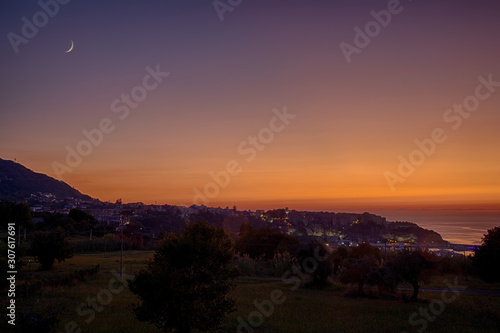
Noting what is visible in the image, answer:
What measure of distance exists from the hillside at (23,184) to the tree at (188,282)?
72.9 metres

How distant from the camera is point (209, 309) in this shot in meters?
9.09

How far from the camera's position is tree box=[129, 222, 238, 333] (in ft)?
28.9

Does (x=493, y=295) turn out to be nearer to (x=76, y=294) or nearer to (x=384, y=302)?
(x=384, y=302)

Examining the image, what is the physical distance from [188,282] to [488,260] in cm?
1722

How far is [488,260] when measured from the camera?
19516 mm

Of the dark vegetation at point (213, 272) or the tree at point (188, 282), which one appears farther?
the dark vegetation at point (213, 272)

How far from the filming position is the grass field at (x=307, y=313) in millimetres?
11352

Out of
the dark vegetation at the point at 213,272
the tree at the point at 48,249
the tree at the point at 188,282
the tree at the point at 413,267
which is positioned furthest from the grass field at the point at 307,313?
the tree at the point at 48,249

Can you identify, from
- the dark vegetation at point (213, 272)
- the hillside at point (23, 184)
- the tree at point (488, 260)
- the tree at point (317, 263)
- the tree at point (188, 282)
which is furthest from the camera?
the hillside at point (23, 184)

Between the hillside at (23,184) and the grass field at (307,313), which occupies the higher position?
the hillside at (23,184)

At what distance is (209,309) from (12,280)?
34.3 ft

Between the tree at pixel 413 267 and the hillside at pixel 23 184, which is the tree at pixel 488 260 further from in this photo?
the hillside at pixel 23 184

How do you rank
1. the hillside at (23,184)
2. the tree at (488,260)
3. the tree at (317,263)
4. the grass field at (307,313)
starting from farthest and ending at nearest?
the hillside at (23,184) < the tree at (317,263) < the tree at (488,260) < the grass field at (307,313)

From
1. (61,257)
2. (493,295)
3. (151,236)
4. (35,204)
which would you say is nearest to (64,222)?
(151,236)
